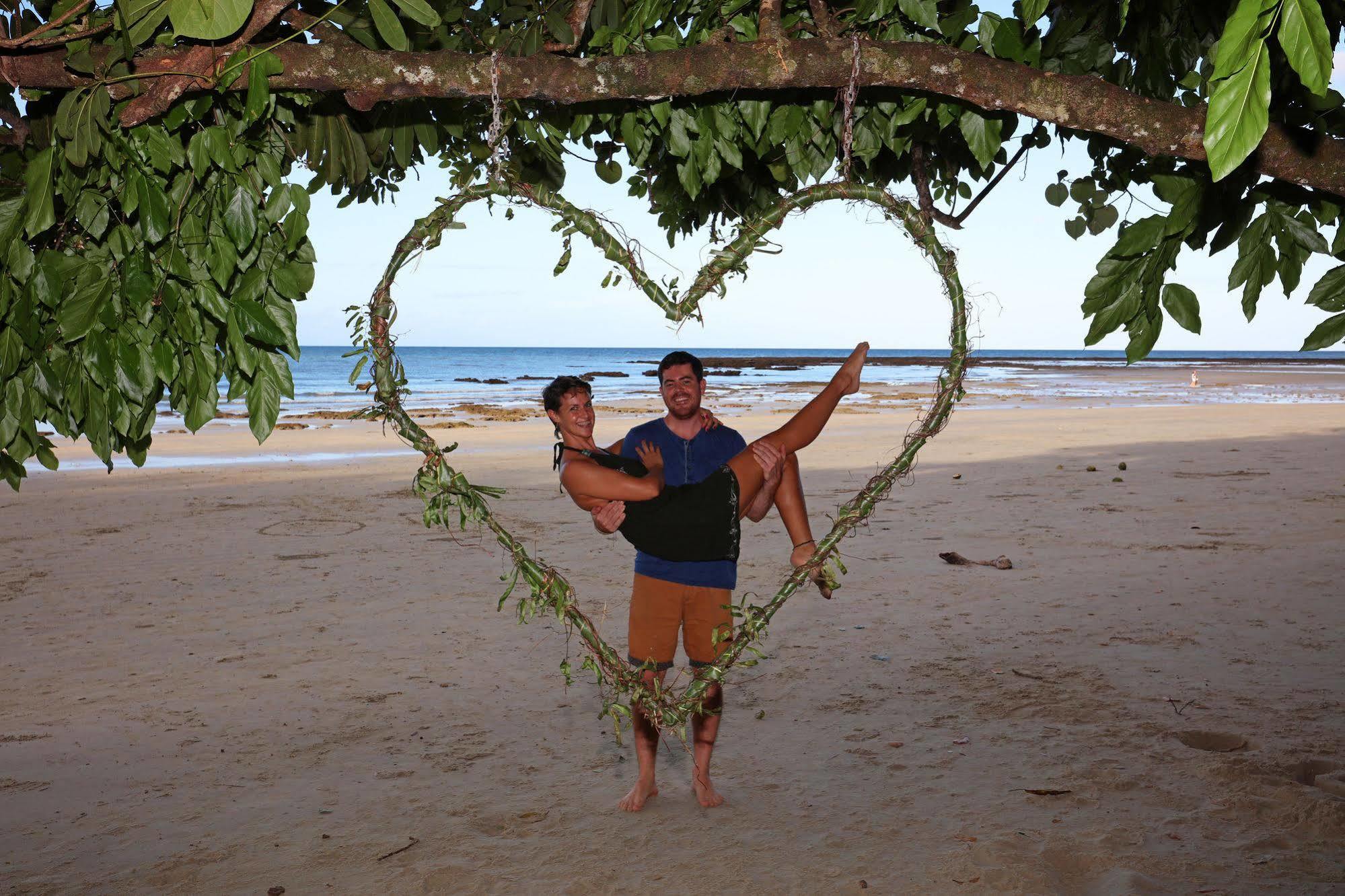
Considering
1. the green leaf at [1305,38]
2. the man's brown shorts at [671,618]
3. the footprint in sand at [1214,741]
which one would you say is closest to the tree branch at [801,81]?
the green leaf at [1305,38]

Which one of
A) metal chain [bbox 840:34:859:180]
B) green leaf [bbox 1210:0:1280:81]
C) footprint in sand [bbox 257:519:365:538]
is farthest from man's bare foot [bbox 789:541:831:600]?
footprint in sand [bbox 257:519:365:538]

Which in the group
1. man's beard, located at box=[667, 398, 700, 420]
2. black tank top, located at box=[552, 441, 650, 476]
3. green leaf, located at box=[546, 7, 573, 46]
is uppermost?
green leaf, located at box=[546, 7, 573, 46]

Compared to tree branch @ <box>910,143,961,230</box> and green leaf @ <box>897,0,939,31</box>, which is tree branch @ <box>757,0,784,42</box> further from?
tree branch @ <box>910,143,961,230</box>

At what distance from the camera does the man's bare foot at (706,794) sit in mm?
4848

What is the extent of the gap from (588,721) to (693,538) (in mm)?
2179

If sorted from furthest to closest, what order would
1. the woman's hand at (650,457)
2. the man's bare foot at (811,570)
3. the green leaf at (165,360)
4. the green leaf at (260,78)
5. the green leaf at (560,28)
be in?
the woman's hand at (650,457)
the man's bare foot at (811,570)
the green leaf at (560,28)
the green leaf at (165,360)
the green leaf at (260,78)

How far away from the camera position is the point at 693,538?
169 inches

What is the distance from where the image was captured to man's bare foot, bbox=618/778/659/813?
191 inches

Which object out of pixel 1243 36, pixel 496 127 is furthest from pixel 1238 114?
pixel 496 127

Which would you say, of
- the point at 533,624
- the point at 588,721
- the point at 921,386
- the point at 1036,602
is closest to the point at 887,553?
the point at 1036,602

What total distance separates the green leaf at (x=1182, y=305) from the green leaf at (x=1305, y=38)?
73.8 inches

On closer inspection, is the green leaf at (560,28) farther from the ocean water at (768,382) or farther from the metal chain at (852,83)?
the ocean water at (768,382)

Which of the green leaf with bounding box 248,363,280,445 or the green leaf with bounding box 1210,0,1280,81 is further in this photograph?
the green leaf with bounding box 248,363,280,445

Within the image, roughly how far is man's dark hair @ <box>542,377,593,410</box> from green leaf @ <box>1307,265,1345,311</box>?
93.4 inches
